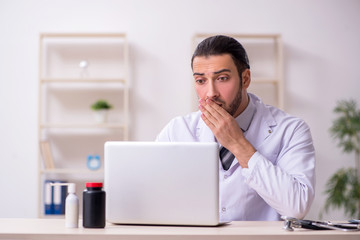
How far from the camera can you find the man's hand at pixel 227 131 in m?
1.75

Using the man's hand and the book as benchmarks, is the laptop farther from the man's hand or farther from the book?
the book

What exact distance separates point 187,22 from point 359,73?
61.8 inches

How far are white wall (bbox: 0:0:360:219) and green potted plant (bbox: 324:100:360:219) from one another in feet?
0.52

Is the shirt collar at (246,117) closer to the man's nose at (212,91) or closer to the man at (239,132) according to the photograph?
the man at (239,132)

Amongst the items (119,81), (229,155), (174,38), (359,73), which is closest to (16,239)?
(229,155)

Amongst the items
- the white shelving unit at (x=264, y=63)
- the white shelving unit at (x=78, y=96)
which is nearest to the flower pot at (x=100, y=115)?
the white shelving unit at (x=78, y=96)

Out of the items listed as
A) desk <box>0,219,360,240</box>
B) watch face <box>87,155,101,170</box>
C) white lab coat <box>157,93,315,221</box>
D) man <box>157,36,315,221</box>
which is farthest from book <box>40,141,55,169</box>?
desk <box>0,219,360,240</box>

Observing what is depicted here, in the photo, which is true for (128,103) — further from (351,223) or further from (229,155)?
(351,223)

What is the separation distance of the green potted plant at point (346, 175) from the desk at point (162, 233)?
2.74 metres

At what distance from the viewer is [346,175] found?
4.04 m

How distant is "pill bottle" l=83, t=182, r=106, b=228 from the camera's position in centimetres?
145

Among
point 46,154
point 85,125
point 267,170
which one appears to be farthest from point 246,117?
point 46,154

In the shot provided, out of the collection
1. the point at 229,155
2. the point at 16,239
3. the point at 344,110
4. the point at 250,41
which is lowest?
the point at 16,239

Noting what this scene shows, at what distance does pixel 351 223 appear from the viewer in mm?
1565
